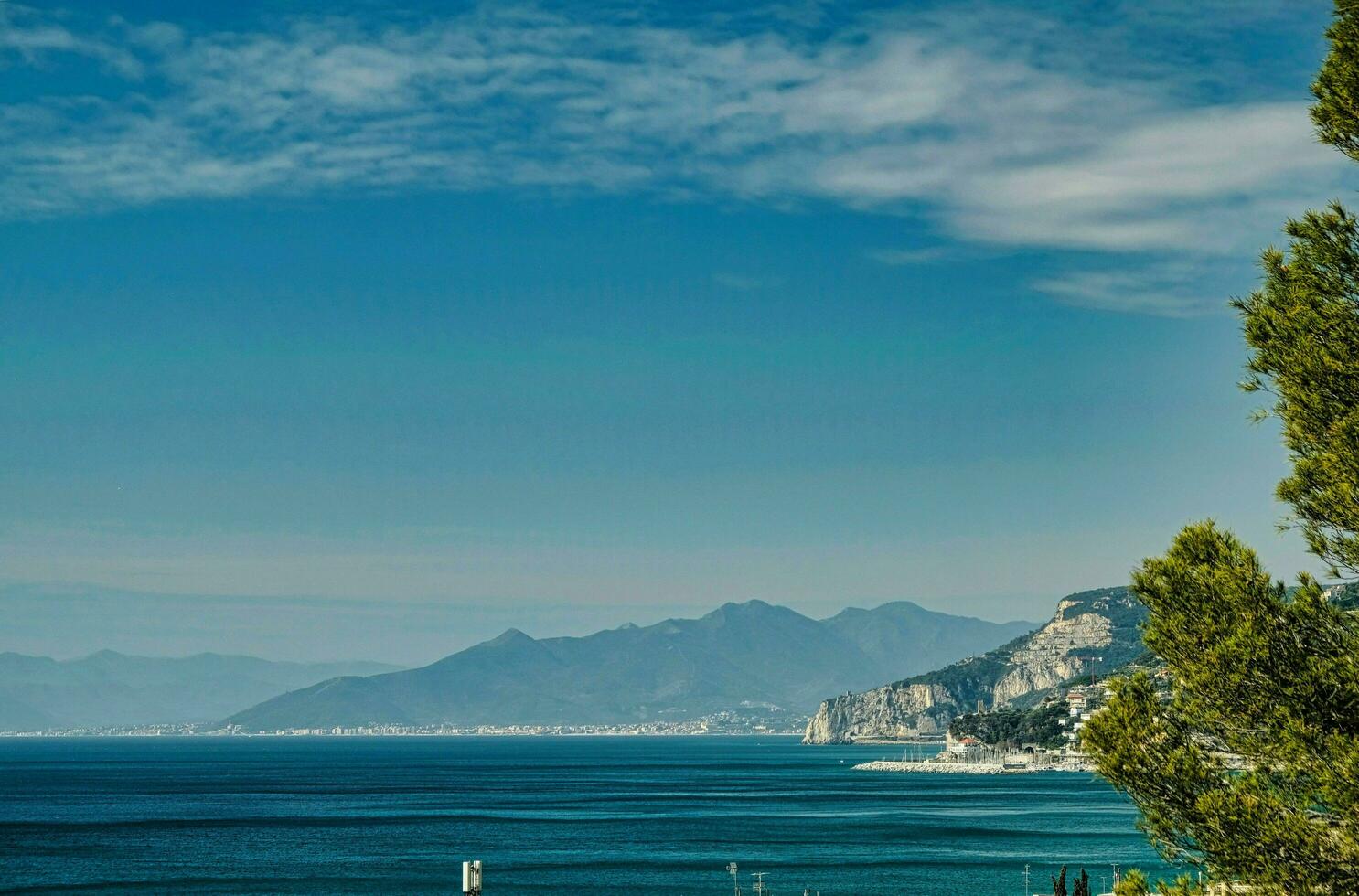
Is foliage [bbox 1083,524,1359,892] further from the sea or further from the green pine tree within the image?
the sea

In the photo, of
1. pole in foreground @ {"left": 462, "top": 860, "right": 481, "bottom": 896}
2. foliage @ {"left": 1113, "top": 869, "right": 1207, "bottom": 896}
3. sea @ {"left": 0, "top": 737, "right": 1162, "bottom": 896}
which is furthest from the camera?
sea @ {"left": 0, "top": 737, "right": 1162, "bottom": 896}

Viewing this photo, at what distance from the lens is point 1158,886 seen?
17.5 m

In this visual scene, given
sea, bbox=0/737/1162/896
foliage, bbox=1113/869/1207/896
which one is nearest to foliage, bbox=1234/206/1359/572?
foliage, bbox=1113/869/1207/896

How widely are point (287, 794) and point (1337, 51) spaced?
190 meters

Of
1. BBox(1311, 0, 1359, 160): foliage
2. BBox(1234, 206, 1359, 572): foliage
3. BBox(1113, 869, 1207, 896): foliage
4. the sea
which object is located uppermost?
BBox(1311, 0, 1359, 160): foliage

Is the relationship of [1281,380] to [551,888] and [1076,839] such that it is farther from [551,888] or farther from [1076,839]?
[1076,839]

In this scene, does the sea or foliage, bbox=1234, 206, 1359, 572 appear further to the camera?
the sea

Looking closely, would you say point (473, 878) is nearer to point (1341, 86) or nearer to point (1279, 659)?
point (1279, 659)

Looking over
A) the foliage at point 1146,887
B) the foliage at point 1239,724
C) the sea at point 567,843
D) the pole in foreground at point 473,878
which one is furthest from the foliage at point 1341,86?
the sea at point 567,843

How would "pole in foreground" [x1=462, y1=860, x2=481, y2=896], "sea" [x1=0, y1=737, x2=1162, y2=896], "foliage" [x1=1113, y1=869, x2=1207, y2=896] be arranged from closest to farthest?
"foliage" [x1=1113, y1=869, x2=1207, y2=896]
"pole in foreground" [x1=462, y1=860, x2=481, y2=896]
"sea" [x1=0, y1=737, x2=1162, y2=896]

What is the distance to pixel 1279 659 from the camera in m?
17.6

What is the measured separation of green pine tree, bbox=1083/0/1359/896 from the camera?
672 inches

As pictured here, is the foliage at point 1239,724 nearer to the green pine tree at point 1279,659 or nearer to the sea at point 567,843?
the green pine tree at point 1279,659

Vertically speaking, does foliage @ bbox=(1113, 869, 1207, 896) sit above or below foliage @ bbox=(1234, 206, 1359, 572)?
below
